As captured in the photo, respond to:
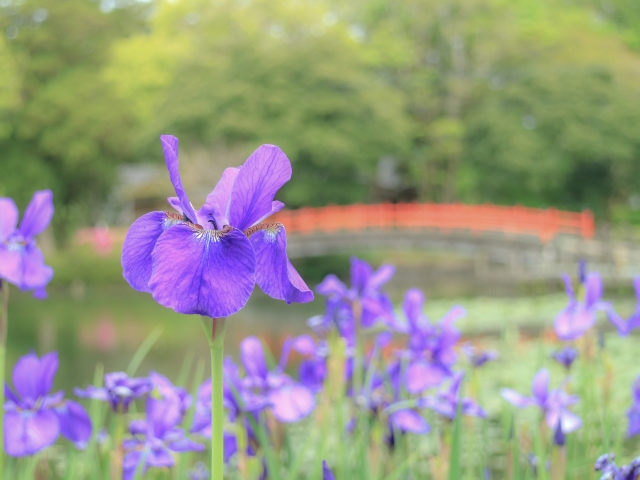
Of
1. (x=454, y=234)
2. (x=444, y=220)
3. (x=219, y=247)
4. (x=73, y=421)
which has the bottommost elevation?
(x=454, y=234)

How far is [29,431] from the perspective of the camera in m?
0.98

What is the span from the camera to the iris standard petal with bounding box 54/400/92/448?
1.06 meters

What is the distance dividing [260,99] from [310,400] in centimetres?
1663

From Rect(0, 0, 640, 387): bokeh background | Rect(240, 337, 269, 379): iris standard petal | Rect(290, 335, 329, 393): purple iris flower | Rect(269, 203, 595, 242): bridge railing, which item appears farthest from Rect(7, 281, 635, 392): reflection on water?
Rect(240, 337, 269, 379): iris standard petal

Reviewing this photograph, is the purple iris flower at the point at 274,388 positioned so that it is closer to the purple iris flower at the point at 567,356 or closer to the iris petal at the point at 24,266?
the iris petal at the point at 24,266

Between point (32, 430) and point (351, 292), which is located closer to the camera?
point (32, 430)

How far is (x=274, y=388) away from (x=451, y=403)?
28 cm

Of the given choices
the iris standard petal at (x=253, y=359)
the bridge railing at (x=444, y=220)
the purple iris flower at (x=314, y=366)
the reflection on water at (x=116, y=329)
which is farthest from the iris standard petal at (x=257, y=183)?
the bridge railing at (x=444, y=220)

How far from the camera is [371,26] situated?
68.4 ft

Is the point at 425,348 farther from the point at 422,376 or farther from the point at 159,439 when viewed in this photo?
the point at 159,439

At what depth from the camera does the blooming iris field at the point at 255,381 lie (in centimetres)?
60

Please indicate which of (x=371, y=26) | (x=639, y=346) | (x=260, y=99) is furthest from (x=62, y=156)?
(x=639, y=346)

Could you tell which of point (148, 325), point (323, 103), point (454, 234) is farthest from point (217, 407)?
point (323, 103)

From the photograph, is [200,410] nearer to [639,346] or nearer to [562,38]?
[639,346]
